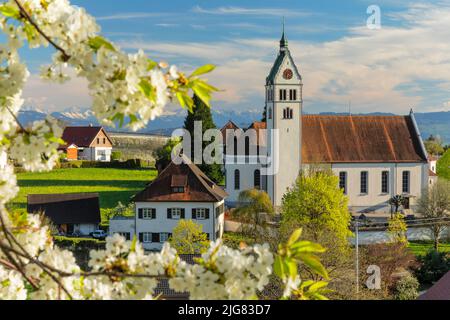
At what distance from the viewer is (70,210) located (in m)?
34.6

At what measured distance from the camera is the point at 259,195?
34.8 meters

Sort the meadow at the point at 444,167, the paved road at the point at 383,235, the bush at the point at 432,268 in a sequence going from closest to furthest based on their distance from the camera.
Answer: the bush at the point at 432,268, the paved road at the point at 383,235, the meadow at the point at 444,167

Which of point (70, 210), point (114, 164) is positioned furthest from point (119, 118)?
point (114, 164)

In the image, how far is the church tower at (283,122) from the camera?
38688 mm

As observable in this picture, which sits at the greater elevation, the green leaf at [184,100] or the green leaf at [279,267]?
the green leaf at [184,100]

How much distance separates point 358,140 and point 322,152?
2.71 m

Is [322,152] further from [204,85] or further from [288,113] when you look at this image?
[204,85]

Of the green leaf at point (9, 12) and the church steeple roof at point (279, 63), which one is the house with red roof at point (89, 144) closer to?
the church steeple roof at point (279, 63)

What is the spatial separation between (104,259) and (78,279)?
32 centimetres

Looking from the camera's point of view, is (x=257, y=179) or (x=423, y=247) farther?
(x=257, y=179)

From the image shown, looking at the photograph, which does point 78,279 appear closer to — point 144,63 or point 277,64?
point 144,63

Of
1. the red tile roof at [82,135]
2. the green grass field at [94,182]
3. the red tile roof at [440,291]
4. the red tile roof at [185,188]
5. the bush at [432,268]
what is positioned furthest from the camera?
the red tile roof at [82,135]

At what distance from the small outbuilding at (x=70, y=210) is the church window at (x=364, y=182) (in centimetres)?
1684

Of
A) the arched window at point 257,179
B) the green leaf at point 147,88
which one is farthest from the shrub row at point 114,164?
the green leaf at point 147,88
